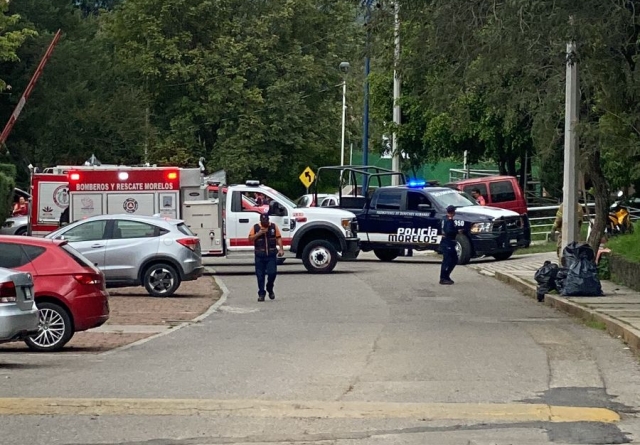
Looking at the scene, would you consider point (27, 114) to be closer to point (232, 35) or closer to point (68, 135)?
point (68, 135)

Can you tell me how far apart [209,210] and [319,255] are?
3106mm

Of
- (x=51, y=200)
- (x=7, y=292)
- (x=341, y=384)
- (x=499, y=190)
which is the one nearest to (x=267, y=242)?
(x=7, y=292)

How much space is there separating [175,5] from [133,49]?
3.48m

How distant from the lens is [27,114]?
49438 mm

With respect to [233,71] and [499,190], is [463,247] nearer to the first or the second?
Answer: [499,190]

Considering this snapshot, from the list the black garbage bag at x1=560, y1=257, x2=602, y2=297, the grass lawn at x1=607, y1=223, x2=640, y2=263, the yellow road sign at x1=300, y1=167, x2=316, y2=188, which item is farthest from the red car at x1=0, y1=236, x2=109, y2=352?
the yellow road sign at x1=300, y1=167, x2=316, y2=188

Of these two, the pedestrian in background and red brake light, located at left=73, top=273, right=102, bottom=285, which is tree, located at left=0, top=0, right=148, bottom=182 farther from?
red brake light, located at left=73, top=273, right=102, bottom=285

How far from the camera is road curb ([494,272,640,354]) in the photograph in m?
15.3

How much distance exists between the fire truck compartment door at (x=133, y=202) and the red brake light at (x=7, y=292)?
1575 cm

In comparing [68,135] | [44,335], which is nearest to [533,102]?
[44,335]

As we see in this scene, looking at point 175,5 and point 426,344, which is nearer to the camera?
point 426,344

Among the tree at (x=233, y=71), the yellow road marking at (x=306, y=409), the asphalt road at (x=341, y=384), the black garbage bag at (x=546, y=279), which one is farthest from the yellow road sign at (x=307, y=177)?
the yellow road marking at (x=306, y=409)

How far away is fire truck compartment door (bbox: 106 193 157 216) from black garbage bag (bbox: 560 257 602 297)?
11.2m

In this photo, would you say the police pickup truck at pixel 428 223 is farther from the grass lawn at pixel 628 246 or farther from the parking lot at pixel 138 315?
the parking lot at pixel 138 315
